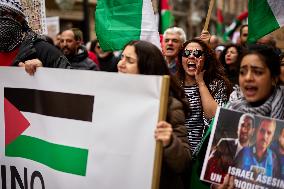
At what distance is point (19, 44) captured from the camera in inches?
148

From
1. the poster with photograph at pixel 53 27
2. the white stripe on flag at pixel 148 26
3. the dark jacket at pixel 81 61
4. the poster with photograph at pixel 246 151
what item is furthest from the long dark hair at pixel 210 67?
the poster with photograph at pixel 53 27

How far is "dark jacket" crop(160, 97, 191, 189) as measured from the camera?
2605mm

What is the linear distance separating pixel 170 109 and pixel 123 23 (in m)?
1.96

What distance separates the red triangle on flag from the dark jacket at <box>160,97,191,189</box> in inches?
36.3

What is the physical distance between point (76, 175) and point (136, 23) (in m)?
1.97

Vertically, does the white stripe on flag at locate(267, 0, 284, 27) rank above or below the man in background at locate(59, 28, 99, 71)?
above

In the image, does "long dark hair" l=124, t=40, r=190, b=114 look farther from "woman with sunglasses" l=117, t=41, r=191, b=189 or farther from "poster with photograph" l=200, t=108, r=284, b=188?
"poster with photograph" l=200, t=108, r=284, b=188

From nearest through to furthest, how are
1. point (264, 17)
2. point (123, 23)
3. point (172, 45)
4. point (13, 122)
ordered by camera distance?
point (13, 122)
point (264, 17)
point (123, 23)
point (172, 45)

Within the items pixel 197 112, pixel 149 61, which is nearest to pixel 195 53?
pixel 197 112

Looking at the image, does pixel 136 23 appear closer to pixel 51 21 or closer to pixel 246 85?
pixel 246 85

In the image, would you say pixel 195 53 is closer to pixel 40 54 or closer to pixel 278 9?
pixel 278 9

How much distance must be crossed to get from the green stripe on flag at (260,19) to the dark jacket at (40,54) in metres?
1.57

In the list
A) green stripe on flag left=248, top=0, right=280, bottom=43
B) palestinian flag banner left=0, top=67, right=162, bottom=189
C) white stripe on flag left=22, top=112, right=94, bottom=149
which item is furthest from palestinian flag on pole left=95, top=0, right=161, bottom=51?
white stripe on flag left=22, top=112, right=94, bottom=149

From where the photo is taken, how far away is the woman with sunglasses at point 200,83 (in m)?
3.59
